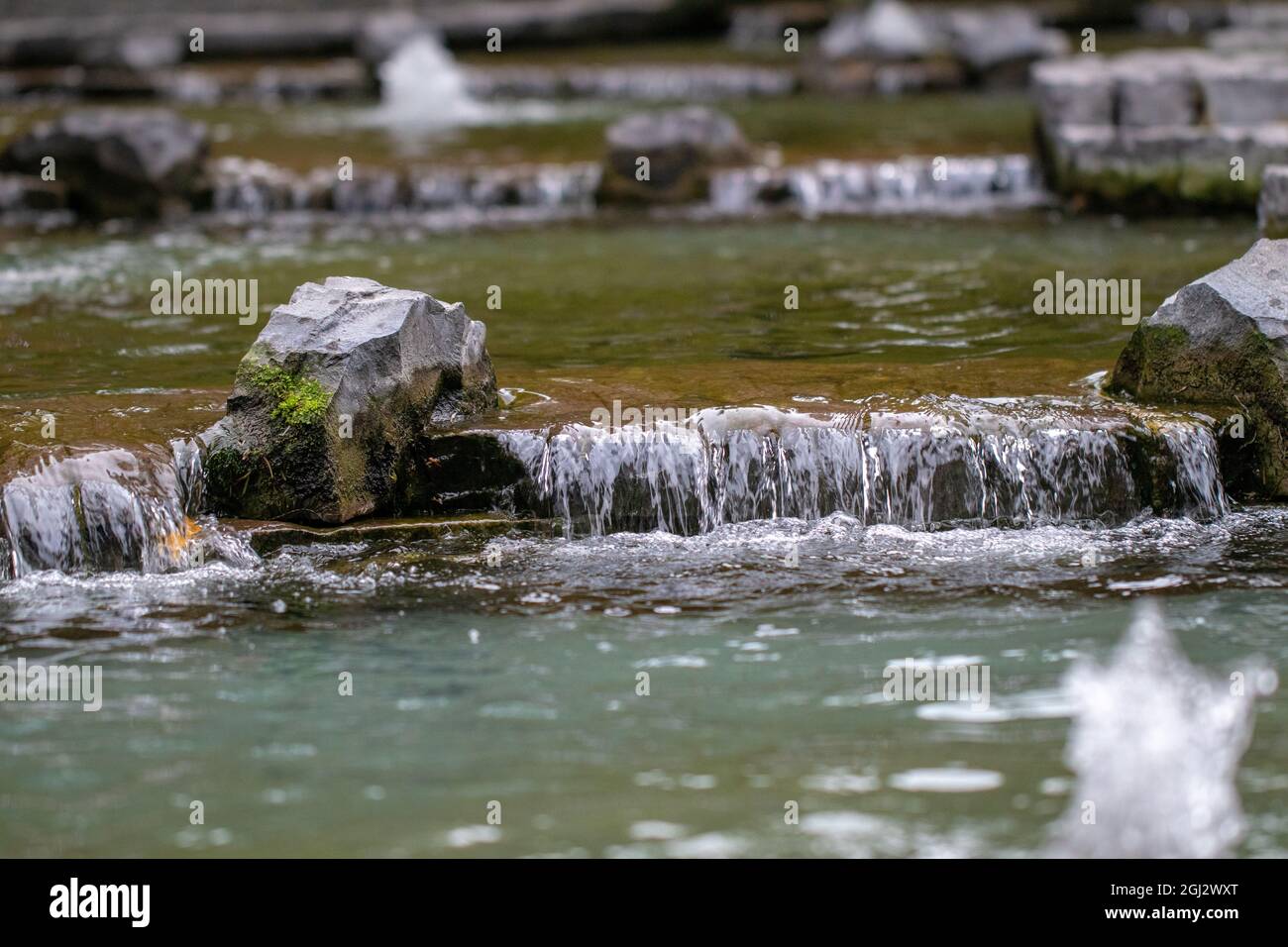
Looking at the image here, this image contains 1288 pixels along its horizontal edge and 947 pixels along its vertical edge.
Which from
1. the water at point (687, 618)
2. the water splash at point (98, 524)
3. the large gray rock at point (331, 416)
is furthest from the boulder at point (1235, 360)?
the water splash at point (98, 524)

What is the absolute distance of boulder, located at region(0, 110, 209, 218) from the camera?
12.6m

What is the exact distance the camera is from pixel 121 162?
12609 mm

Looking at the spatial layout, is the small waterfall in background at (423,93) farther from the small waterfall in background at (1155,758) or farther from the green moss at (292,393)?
the small waterfall in background at (1155,758)

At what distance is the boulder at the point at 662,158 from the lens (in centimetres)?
1250

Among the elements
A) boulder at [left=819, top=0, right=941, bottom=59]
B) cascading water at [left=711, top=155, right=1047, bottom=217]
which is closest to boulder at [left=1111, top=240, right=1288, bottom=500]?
cascading water at [left=711, top=155, right=1047, bottom=217]

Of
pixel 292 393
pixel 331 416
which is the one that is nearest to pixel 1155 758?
pixel 331 416

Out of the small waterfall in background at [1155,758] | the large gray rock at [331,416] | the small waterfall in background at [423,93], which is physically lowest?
the small waterfall in background at [1155,758]

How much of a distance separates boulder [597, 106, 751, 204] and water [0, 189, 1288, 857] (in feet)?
12.6

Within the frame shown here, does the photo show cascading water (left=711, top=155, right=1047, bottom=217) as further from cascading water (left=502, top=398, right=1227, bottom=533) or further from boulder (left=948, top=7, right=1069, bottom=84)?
cascading water (left=502, top=398, right=1227, bottom=533)

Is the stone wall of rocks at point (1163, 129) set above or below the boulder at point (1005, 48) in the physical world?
below

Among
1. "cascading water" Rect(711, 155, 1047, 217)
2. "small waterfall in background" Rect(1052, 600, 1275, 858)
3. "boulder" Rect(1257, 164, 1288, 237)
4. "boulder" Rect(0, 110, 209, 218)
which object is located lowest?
"small waterfall in background" Rect(1052, 600, 1275, 858)

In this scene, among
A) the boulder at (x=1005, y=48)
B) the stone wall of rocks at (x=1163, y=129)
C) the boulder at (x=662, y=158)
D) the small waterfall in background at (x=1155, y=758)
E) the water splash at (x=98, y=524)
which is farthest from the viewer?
the boulder at (x=1005, y=48)

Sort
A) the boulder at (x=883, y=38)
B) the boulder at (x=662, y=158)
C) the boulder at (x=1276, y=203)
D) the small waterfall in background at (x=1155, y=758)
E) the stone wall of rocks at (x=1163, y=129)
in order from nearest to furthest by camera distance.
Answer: the small waterfall in background at (x=1155, y=758) → the boulder at (x=1276, y=203) → the stone wall of rocks at (x=1163, y=129) → the boulder at (x=662, y=158) → the boulder at (x=883, y=38)
